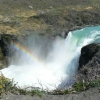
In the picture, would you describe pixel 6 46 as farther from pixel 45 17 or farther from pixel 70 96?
pixel 70 96

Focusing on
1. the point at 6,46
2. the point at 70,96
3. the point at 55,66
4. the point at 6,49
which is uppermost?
the point at 70,96

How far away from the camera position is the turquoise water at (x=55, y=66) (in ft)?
85.1

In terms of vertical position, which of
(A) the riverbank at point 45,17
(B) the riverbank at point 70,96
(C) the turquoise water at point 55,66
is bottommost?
(C) the turquoise water at point 55,66

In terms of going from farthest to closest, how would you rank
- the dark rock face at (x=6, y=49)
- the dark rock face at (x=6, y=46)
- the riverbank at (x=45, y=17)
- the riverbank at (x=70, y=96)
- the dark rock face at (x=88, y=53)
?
1. the riverbank at (x=45, y=17)
2. the dark rock face at (x=6, y=46)
3. the dark rock face at (x=6, y=49)
4. the dark rock face at (x=88, y=53)
5. the riverbank at (x=70, y=96)

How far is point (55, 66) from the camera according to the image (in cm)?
2988

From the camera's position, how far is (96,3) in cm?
6262

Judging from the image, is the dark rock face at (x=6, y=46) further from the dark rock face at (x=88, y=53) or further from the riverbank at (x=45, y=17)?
the dark rock face at (x=88, y=53)

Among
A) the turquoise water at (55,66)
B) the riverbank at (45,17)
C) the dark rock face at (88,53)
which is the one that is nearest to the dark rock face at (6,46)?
the riverbank at (45,17)

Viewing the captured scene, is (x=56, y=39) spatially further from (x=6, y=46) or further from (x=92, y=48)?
(x=92, y=48)

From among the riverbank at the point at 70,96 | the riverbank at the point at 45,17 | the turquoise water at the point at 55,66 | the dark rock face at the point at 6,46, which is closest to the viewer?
the riverbank at the point at 70,96

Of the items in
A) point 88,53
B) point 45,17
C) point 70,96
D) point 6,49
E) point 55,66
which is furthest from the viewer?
point 45,17

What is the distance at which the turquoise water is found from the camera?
26.0 meters

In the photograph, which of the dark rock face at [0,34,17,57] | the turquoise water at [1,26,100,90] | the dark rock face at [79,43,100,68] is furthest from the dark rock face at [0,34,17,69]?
the dark rock face at [79,43,100,68]

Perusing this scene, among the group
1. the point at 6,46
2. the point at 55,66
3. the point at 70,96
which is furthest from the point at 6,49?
the point at 70,96
